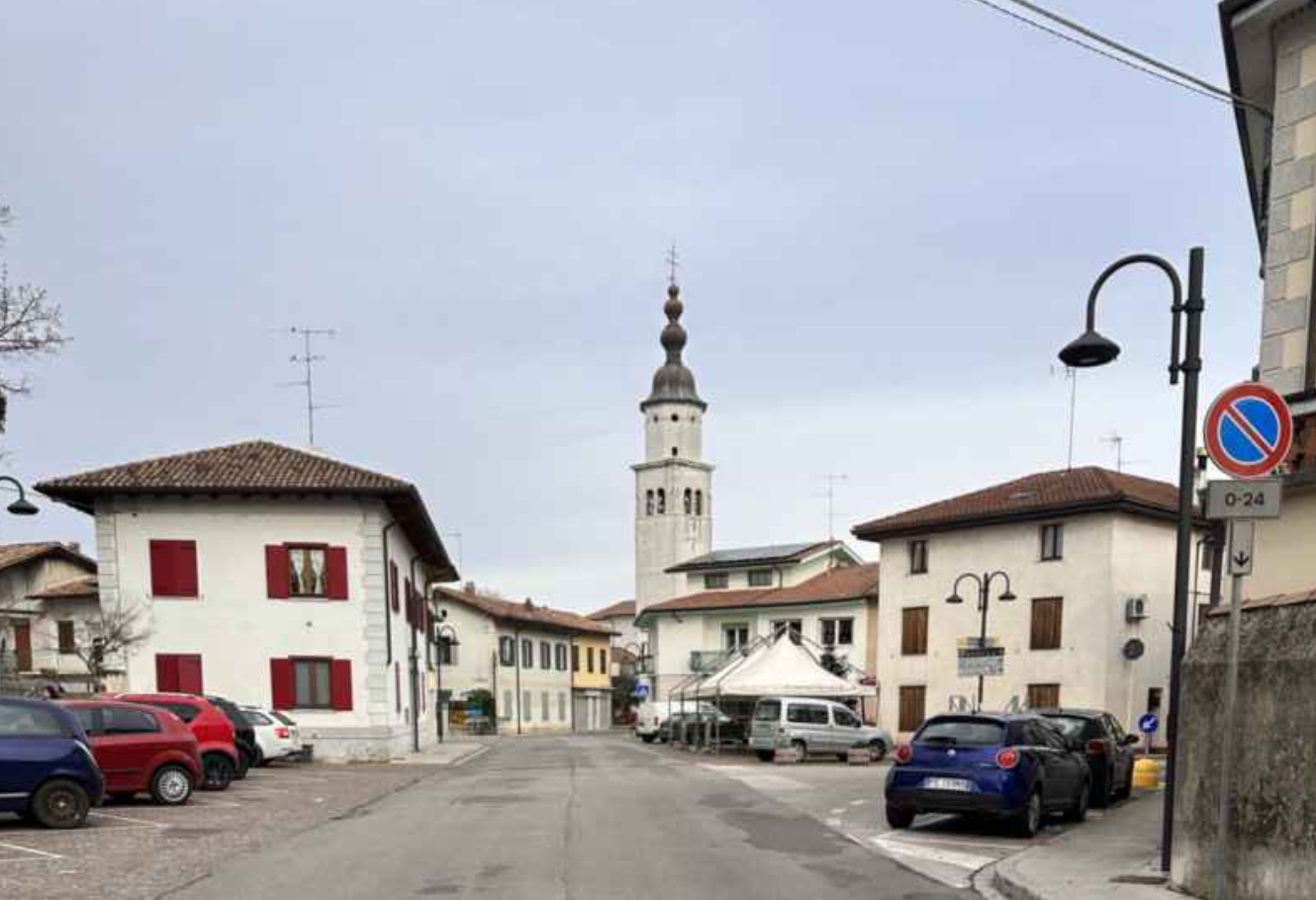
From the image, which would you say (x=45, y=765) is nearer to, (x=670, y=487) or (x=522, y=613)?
(x=522, y=613)

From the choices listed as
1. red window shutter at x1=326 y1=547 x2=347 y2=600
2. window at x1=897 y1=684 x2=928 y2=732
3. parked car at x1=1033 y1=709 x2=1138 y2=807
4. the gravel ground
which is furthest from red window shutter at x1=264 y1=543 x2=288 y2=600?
window at x1=897 y1=684 x2=928 y2=732

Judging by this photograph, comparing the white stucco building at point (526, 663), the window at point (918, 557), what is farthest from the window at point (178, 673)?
the white stucco building at point (526, 663)

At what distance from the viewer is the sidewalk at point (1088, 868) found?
808 cm

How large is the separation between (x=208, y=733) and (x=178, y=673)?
424 inches

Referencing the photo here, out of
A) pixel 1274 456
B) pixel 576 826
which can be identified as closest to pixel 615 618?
pixel 576 826

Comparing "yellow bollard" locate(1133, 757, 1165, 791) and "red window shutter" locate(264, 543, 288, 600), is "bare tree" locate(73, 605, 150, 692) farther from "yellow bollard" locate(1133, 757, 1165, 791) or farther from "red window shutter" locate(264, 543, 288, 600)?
"yellow bollard" locate(1133, 757, 1165, 791)

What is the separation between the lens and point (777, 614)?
4822 centimetres

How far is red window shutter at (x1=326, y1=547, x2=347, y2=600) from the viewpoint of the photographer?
26.9 m

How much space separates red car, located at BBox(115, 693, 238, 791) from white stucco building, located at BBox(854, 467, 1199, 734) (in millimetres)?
19395

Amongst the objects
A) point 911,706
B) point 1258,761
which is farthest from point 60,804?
point 911,706

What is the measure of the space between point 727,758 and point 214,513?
1571 centimetres

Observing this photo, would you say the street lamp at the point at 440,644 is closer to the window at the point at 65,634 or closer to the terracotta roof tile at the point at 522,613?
the terracotta roof tile at the point at 522,613

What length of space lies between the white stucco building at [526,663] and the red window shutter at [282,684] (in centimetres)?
2826

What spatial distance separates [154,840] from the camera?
440 inches
